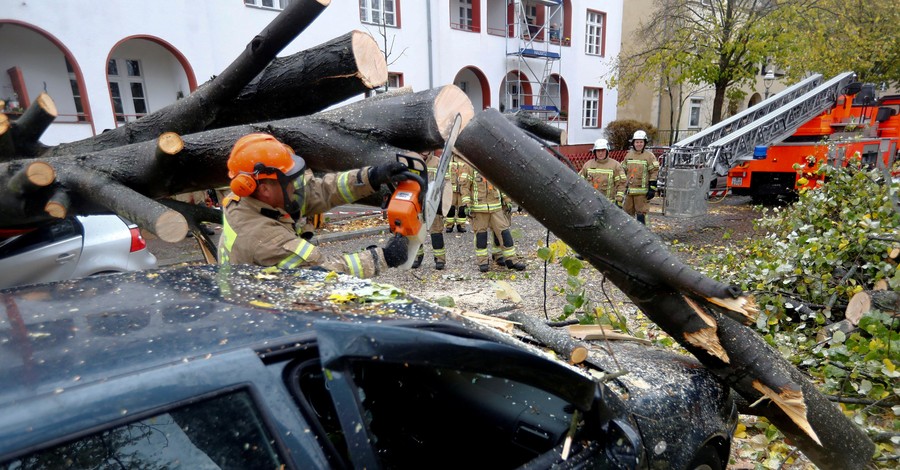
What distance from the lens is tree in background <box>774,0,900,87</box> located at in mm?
14555

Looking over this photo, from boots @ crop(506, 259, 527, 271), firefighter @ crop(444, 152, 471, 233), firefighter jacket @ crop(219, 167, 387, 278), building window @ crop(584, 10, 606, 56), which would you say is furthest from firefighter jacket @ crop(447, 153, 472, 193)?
building window @ crop(584, 10, 606, 56)

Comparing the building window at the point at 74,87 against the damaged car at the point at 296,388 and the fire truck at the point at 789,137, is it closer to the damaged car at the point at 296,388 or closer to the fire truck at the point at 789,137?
the damaged car at the point at 296,388

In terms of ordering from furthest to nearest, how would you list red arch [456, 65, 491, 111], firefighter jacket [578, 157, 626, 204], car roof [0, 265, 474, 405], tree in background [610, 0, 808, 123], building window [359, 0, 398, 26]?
red arch [456, 65, 491, 111] < tree in background [610, 0, 808, 123] < building window [359, 0, 398, 26] < firefighter jacket [578, 157, 626, 204] < car roof [0, 265, 474, 405]

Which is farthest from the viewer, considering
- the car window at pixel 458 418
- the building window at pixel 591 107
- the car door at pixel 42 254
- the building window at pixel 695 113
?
the building window at pixel 695 113

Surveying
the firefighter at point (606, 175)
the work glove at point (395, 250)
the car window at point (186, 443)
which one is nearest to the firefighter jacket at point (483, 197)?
the firefighter at point (606, 175)

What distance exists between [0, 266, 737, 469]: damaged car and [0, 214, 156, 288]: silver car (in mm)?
2836

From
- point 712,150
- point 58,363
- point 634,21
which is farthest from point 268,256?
point 634,21

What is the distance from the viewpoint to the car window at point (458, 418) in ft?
5.66

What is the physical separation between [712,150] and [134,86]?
12.9 m

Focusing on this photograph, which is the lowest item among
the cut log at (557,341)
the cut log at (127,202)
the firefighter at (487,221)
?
the firefighter at (487,221)

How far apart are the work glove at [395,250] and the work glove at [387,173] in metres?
0.31

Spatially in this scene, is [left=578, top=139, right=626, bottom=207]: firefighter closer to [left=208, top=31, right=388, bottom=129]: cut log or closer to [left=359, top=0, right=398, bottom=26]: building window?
[left=208, top=31, right=388, bottom=129]: cut log

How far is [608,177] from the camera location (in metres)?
8.22

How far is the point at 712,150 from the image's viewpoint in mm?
8664
